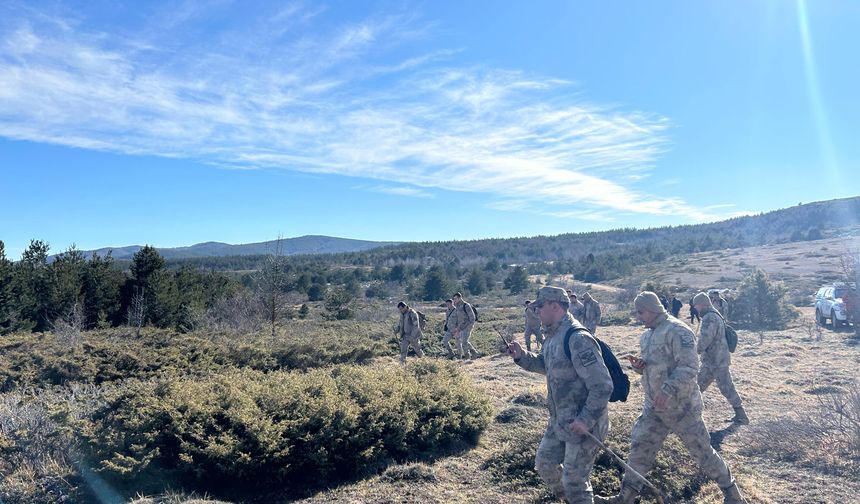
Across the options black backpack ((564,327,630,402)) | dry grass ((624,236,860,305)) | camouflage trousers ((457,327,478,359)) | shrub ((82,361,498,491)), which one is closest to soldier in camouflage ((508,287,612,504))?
black backpack ((564,327,630,402))

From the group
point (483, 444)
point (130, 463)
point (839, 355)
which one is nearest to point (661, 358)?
point (483, 444)

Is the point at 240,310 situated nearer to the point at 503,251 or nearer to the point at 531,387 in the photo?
the point at 531,387

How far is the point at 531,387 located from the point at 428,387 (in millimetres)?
3781

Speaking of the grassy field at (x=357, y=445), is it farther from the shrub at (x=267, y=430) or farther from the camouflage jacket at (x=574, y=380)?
the camouflage jacket at (x=574, y=380)

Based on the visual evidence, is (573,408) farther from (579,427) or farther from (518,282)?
(518,282)

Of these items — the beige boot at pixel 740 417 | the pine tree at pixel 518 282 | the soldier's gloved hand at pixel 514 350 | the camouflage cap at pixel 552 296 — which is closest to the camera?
the soldier's gloved hand at pixel 514 350

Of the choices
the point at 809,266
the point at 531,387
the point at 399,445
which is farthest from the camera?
the point at 809,266

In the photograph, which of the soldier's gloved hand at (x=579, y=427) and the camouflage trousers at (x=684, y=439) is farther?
the camouflage trousers at (x=684, y=439)

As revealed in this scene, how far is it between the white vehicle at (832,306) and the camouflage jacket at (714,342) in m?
13.6

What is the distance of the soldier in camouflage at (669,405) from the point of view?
14.7 feet

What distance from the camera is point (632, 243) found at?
109625 mm

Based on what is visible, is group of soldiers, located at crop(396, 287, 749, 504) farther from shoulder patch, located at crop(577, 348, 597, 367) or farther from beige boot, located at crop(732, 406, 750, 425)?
beige boot, located at crop(732, 406, 750, 425)

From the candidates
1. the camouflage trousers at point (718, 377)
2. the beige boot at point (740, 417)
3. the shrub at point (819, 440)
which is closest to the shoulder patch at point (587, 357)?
the shrub at point (819, 440)

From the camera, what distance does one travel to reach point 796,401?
28.9 feet
